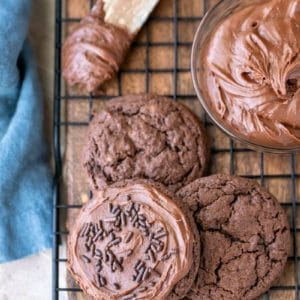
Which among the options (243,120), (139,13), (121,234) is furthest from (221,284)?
(139,13)

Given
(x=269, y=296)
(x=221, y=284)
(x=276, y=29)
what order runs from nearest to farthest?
(x=276, y=29)
(x=221, y=284)
(x=269, y=296)

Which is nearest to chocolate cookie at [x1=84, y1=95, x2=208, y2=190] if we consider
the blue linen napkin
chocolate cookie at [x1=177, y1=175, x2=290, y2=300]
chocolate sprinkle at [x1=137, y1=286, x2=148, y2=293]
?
chocolate cookie at [x1=177, y1=175, x2=290, y2=300]

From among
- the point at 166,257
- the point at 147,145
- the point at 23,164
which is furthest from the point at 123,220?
the point at 23,164

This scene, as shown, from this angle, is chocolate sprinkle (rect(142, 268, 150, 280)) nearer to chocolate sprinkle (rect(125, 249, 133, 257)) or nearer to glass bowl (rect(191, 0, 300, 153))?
chocolate sprinkle (rect(125, 249, 133, 257))

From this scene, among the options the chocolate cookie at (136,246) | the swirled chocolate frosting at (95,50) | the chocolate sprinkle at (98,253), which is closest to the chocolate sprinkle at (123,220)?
the chocolate cookie at (136,246)

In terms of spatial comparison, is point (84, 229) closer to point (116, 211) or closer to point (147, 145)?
point (116, 211)

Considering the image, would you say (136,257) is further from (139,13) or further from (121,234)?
(139,13)
